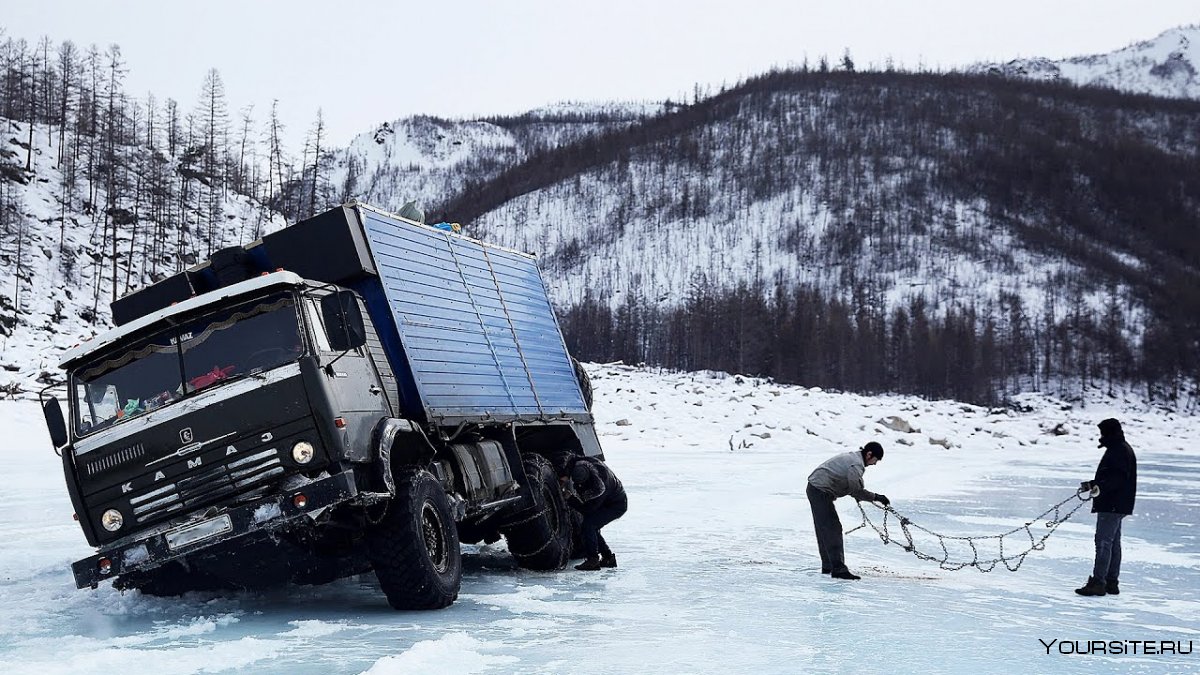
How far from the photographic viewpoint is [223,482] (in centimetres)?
751

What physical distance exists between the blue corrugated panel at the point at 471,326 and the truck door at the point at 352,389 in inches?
24.3

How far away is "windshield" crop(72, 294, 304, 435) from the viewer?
7809mm

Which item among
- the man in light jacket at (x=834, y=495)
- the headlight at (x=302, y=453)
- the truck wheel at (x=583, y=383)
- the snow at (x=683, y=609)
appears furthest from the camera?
the truck wheel at (x=583, y=383)

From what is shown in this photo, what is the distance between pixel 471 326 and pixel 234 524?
13.4ft

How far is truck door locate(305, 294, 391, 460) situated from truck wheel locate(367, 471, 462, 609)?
0.55 metres

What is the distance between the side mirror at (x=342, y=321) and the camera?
25.5 feet

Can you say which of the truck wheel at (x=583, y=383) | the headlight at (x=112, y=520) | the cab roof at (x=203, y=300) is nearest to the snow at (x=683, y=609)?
the headlight at (x=112, y=520)

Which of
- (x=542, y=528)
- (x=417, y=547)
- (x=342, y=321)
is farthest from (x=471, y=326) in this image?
(x=417, y=547)

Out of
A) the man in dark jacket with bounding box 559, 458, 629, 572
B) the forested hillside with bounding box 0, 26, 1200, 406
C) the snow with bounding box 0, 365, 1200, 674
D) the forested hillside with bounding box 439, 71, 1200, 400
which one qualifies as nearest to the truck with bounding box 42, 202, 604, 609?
the snow with bounding box 0, 365, 1200, 674

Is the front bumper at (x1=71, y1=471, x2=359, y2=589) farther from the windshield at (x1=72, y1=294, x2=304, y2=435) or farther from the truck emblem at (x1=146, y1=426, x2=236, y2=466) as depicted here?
the windshield at (x1=72, y1=294, x2=304, y2=435)

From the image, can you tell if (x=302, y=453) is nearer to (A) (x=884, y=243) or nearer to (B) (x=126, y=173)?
(B) (x=126, y=173)

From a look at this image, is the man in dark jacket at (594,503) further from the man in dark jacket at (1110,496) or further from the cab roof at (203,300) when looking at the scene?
the man in dark jacket at (1110,496)

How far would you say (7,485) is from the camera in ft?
70.6

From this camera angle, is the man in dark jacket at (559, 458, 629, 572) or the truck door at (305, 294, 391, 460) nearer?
the truck door at (305, 294, 391, 460)
